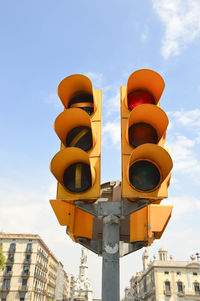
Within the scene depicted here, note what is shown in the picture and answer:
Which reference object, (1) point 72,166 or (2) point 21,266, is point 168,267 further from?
(1) point 72,166

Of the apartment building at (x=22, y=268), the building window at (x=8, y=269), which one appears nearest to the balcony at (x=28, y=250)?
the apartment building at (x=22, y=268)

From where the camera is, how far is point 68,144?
24.0 ft

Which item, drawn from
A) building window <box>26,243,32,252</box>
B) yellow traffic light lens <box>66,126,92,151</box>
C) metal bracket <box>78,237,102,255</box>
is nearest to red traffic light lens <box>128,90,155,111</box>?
yellow traffic light lens <box>66,126,92,151</box>

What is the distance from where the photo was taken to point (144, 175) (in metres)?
6.46

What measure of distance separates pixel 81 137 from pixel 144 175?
1964 millimetres

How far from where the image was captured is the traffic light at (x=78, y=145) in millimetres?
6406

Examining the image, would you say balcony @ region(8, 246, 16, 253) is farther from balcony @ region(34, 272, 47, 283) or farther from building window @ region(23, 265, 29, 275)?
balcony @ region(34, 272, 47, 283)

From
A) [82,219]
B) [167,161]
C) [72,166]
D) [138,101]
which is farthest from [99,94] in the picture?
[82,219]

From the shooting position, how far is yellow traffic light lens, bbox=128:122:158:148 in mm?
6875

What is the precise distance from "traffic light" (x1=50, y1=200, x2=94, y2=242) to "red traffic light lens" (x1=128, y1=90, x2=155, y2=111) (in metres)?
3.22

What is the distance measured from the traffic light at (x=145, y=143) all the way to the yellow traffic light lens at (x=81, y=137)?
2.99 ft

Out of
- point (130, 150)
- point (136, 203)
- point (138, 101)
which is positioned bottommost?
point (136, 203)

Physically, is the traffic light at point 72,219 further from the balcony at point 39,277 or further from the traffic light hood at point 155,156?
the balcony at point 39,277

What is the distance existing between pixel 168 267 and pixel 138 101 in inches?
1776
